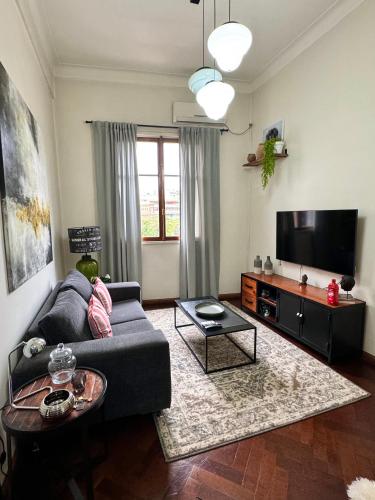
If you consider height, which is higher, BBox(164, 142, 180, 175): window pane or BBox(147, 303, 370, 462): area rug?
BBox(164, 142, 180, 175): window pane

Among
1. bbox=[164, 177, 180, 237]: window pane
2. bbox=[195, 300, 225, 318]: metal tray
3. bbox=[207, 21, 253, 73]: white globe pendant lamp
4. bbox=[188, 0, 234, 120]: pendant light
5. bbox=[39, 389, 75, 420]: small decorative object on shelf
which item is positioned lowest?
bbox=[195, 300, 225, 318]: metal tray

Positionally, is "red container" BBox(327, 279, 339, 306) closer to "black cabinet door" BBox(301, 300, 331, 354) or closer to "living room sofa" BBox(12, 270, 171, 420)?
"black cabinet door" BBox(301, 300, 331, 354)

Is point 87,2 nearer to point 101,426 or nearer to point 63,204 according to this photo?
point 63,204

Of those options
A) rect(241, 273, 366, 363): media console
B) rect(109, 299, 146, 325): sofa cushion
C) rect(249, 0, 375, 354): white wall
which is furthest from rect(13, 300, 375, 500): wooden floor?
rect(249, 0, 375, 354): white wall

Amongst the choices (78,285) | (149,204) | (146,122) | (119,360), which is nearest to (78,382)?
(119,360)

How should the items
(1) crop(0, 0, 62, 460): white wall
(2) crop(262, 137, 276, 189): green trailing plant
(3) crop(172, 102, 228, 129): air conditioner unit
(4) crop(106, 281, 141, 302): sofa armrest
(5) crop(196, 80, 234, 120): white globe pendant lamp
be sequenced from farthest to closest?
1. (3) crop(172, 102, 228, 129): air conditioner unit
2. (2) crop(262, 137, 276, 189): green trailing plant
3. (4) crop(106, 281, 141, 302): sofa armrest
4. (5) crop(196, 80, 234, 120): white globe pendant lamp
5. (1) crop(0, 0, 62, 460): white wall

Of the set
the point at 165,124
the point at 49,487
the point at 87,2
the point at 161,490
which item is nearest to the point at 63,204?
the point at 165,124

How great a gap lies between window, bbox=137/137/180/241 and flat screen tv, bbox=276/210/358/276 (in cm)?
161

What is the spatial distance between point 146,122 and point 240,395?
3636mm

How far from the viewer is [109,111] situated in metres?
3.81

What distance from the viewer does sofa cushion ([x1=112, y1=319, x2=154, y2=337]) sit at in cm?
231

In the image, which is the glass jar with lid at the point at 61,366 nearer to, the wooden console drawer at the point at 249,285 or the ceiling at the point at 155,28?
the wooden console drawer at the point at 249,285

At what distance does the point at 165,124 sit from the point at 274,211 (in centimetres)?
203

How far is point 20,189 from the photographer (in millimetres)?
1872
